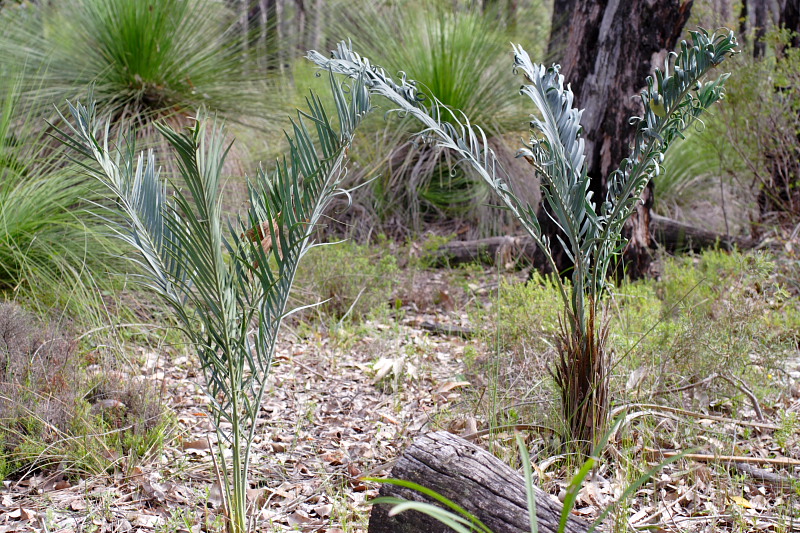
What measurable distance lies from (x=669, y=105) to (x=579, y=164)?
34 centimetres

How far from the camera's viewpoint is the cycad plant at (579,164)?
2.20 meters

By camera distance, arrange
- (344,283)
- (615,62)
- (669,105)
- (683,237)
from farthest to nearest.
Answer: (683,237) → (344,283) → (615,62) → (669,105)

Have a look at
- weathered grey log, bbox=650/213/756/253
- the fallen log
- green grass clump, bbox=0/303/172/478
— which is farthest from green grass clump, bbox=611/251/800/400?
weathered grey log, bbox=650/213/756/253

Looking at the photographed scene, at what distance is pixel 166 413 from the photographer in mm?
2889

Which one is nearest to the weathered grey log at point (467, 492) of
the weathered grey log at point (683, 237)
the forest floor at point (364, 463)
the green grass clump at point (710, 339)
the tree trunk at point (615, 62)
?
the forest floor at point (364, 463)

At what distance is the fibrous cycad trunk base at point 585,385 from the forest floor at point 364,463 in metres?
0.13

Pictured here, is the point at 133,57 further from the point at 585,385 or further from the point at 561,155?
the point at 585,385

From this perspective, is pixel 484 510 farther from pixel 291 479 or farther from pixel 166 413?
pixel 166 413

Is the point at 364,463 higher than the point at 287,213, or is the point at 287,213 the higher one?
the point at 287,213

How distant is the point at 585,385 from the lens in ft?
7.95

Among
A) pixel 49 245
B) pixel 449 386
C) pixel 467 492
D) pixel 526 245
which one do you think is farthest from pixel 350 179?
pixel 467 492

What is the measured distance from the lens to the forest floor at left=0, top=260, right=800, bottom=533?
2215mm

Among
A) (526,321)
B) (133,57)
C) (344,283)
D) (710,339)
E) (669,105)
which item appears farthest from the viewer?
(133,57)

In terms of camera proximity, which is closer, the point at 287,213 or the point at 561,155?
the point at 287,213
